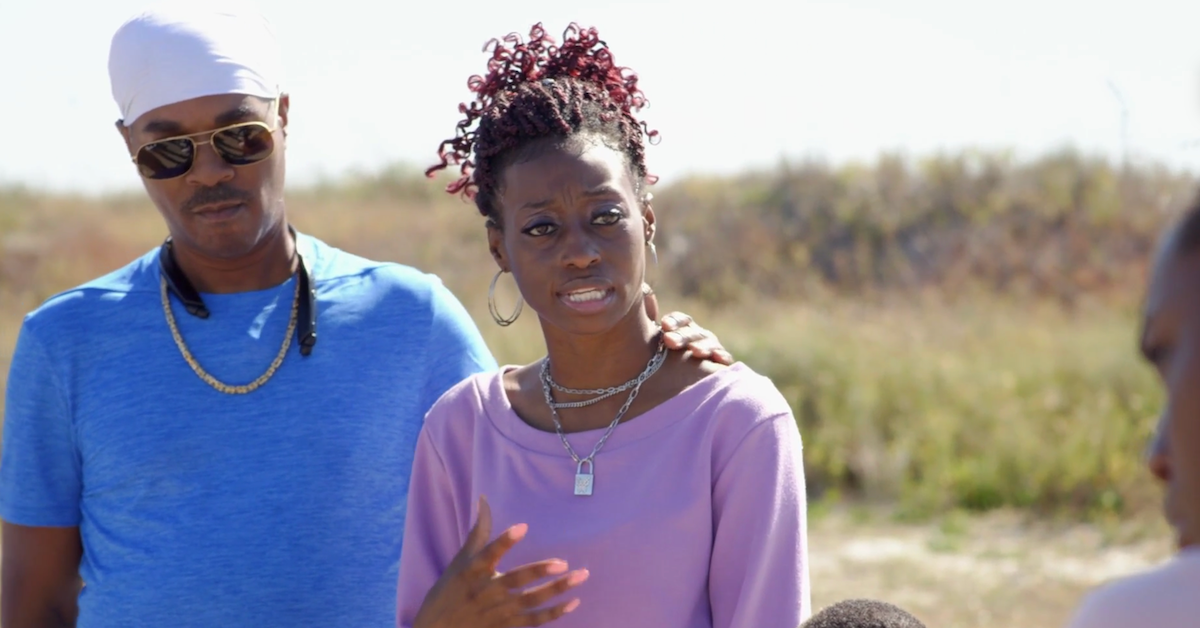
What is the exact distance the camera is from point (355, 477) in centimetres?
305

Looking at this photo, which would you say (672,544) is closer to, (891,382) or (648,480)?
(648,480)

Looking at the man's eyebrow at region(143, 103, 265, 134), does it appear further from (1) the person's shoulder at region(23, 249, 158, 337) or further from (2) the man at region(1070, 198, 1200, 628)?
(2) the man at region(1070, 198, 1200, 628)

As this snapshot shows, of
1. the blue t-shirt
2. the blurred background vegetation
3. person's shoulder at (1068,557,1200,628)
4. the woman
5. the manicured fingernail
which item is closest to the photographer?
person's shoulder at (1068,557,1200,628)

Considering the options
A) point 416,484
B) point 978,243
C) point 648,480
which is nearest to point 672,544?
point 648,480

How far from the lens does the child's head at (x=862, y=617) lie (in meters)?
2.02

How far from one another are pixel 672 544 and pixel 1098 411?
7.18 metres

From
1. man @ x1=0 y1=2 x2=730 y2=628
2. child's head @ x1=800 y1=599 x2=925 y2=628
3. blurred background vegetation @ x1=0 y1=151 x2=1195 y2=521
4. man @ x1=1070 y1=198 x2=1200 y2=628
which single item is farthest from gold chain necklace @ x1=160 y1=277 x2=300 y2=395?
man @ x1=1070 y1=198 x2=1200 y2=628

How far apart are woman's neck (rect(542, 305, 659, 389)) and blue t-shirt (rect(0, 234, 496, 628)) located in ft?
1.47

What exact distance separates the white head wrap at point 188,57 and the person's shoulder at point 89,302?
385mm

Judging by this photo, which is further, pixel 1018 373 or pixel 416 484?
pixel 1018 373

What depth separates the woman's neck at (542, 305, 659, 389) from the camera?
108 inches

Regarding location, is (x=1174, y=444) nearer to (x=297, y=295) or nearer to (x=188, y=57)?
(x=297, y=295)

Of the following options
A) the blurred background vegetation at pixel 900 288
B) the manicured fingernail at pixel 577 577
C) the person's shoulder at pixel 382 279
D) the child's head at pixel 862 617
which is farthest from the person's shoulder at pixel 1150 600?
the person's shoulder at pixel 382 279

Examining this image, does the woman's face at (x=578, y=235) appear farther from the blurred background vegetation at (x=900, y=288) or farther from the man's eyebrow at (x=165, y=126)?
the man's eyebrow at (x=165, y=126)
